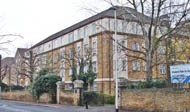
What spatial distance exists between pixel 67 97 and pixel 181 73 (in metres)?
17.2

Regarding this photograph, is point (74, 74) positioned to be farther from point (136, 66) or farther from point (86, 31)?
point (136, 66)

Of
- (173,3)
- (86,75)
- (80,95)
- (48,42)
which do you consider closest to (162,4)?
(173,3)

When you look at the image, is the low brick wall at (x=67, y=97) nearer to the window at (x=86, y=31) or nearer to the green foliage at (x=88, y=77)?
the green foliage at (x=88, y=77)

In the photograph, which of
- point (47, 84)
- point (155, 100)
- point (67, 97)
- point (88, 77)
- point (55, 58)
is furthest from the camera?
point (55, 58)

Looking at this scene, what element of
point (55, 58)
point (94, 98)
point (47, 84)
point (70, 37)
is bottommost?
point (94, 98)

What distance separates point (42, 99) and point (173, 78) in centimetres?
2396

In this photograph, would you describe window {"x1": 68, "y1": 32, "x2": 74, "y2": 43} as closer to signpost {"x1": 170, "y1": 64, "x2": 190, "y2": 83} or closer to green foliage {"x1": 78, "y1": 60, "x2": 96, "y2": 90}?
green foliage {"x1": 78, "y1": 60, "x2": 96, "y2": 90}

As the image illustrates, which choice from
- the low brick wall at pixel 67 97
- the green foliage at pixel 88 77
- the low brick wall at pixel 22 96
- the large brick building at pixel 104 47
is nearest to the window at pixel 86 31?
the large brick building at pixel 104 47

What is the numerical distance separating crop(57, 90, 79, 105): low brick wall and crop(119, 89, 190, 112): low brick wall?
25.2 ft

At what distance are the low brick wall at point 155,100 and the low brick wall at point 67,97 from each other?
767 cm

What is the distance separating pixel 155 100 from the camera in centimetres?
2533

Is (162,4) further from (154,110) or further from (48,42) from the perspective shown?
(48,42)

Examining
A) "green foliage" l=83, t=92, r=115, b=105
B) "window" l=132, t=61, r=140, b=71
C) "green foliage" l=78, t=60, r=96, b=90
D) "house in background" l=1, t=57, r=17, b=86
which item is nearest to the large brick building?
"window" l=132, t=61, r=140, b=71

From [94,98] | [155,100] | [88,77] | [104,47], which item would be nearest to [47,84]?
[94,98]
